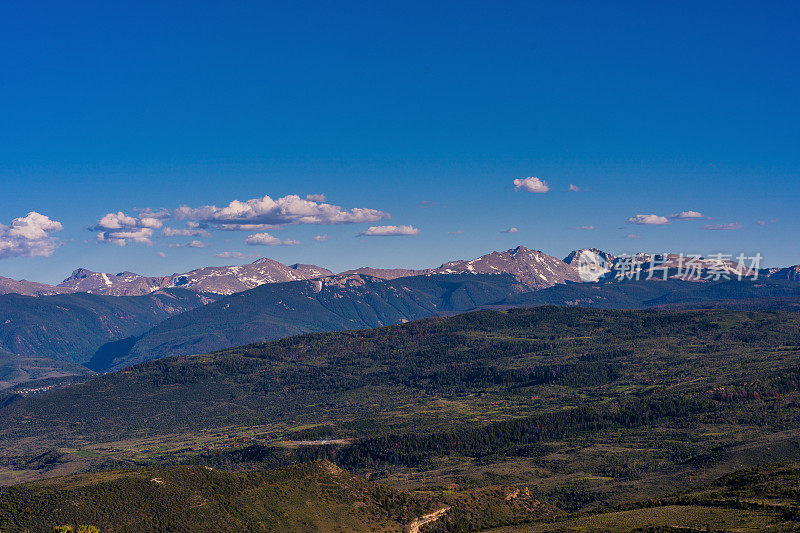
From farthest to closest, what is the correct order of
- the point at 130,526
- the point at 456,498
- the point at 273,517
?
the point at 456,498 < the point at 273,517 < the point at 130,526

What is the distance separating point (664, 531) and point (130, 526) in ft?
346

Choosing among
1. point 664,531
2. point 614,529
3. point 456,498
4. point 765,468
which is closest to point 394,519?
point 456,498

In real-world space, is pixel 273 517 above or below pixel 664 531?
below

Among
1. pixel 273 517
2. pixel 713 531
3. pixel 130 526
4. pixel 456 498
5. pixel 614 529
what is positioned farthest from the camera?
pixel 456 498

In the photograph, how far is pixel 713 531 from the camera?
12925 cm

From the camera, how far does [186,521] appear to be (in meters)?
159

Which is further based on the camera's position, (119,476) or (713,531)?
(119,476)

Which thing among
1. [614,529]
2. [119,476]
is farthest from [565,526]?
[119,476]

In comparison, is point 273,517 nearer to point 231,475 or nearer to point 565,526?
point 231,475

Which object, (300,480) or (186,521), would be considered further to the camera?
(300,480)

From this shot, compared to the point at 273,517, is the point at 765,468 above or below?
above

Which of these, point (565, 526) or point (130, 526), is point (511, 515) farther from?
point (130, 526)

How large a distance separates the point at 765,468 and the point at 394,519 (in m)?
102

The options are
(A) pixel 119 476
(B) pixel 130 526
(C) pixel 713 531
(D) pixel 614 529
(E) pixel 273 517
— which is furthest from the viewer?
(A) pixel 119 476
